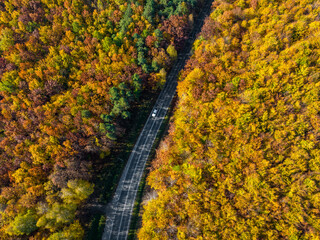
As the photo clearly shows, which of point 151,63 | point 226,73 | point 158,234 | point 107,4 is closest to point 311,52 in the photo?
point 226,73

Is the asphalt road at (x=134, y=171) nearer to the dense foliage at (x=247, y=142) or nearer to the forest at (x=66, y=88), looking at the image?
the forest at (x=66, y=88)

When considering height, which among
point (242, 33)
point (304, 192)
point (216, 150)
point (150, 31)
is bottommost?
point (304, 192)

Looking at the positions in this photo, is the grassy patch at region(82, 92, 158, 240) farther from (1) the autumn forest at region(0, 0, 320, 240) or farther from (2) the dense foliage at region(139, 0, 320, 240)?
(2) the dense foliage at region(139, 0, 320, 240)

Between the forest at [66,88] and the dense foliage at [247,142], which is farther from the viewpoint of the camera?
the forest at [66,88]

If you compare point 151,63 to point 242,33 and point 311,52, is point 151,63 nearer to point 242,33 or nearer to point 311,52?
point 242,33

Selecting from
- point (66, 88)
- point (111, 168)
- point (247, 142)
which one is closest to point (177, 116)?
point (247, 142)

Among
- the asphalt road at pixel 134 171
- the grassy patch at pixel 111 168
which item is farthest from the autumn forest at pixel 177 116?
the asphalt road at pixel 134 171

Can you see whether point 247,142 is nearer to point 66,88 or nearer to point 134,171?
point 134,171
